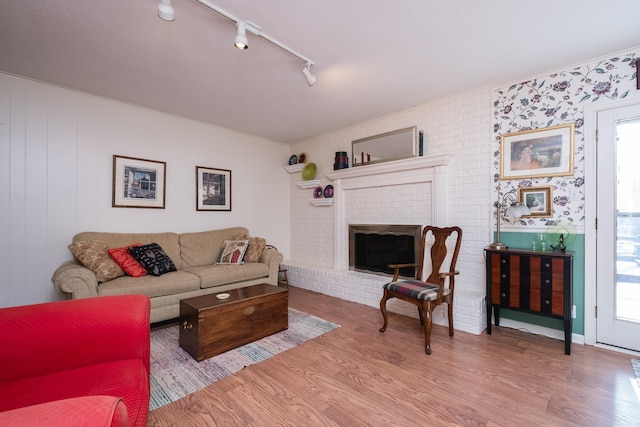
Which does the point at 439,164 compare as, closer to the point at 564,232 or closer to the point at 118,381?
the point at 564,232

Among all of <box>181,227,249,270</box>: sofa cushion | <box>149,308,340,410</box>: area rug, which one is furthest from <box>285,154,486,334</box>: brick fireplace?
<box>181,227,249,270</box>: sofa cushion

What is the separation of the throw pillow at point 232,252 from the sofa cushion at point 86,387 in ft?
7.85

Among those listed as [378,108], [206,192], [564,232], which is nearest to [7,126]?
[206,192]

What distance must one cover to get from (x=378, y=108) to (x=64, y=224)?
3.76 metres

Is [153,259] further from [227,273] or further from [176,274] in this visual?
[227,273]

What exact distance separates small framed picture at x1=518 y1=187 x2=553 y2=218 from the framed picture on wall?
5.5 inches

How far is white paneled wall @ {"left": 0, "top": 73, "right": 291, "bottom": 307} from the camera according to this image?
2709mm

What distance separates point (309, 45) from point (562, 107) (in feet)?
7.70

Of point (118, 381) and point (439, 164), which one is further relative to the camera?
point (439, 164)

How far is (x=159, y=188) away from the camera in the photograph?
362cm

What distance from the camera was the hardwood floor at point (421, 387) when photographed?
1.56m

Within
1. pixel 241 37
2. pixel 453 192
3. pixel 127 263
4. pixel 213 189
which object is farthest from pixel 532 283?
pixel 213 189

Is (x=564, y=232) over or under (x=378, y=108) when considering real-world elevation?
under

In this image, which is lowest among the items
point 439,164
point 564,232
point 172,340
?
point 172,340
